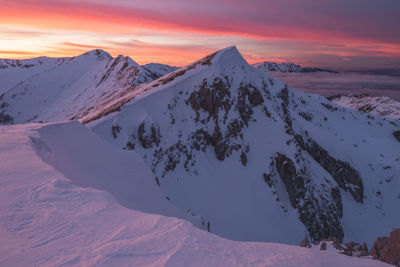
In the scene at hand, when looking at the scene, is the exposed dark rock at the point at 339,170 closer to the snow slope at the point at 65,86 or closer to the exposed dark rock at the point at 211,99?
the exposed dark rock at the point at 211,99

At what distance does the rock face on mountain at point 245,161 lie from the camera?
34.2m

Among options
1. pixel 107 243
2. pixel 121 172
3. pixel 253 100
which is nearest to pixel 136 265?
pixel 107 243

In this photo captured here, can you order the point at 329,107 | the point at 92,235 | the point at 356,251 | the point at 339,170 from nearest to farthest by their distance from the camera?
the point at 92,235
the point at 356,251
the point at 339,170
the point at 329,107

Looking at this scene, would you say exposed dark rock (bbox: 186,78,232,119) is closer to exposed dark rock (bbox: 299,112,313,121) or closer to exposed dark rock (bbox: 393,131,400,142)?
exposed dark rock (bbox: 299,112,313,121)

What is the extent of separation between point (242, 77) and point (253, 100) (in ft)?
16.4

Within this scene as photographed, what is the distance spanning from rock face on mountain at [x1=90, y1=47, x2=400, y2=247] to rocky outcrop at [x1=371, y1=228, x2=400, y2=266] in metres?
23.6

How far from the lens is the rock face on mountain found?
112 ft

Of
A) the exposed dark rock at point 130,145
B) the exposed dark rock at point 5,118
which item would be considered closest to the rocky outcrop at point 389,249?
the exposed dark rock at point 130,145

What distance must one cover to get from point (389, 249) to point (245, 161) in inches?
1221

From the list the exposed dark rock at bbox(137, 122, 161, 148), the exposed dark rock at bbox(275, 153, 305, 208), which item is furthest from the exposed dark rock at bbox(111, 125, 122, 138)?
the exposed dark rock at bbox(275, 153, 305, 208)

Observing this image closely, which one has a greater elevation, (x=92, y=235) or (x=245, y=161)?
(x=92, y=235)

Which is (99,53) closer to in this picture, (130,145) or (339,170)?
(130,145)

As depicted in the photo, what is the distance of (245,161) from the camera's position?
39844 millimetres

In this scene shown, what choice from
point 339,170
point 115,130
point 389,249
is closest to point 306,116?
point 339,170
